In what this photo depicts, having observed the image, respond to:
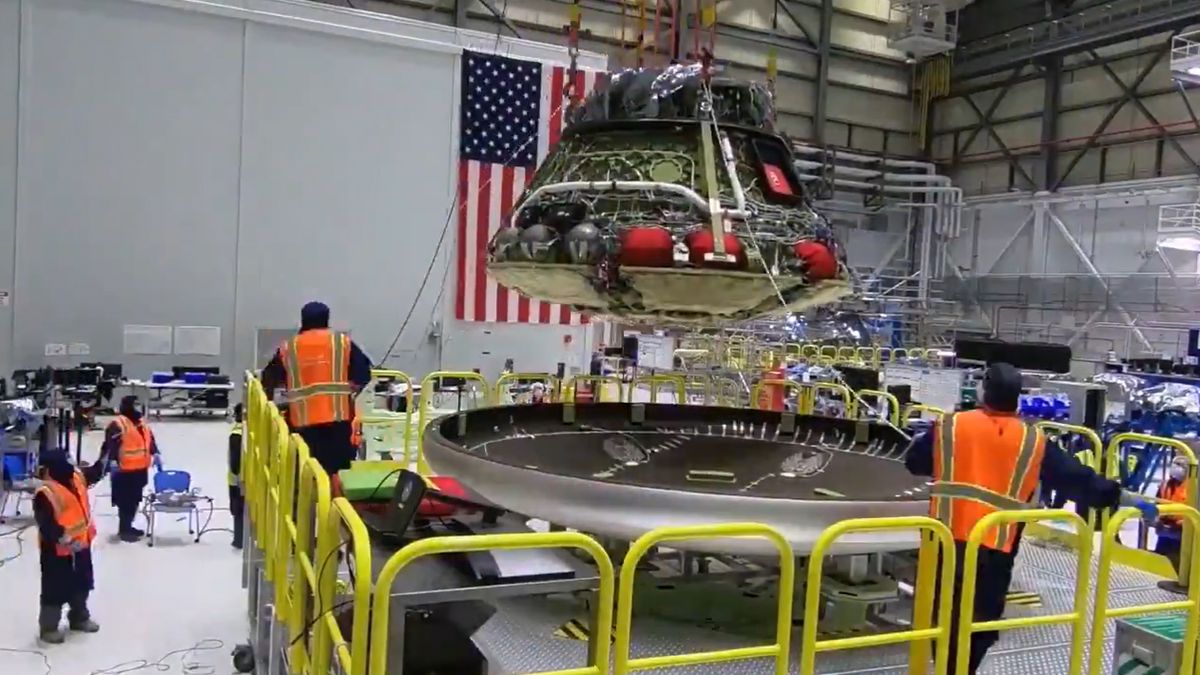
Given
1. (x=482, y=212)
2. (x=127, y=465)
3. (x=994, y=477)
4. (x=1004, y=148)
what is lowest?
(x=127, y=465)

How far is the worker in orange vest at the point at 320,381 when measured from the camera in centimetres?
654

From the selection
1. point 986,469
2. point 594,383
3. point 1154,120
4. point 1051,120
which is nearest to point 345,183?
point 594,383

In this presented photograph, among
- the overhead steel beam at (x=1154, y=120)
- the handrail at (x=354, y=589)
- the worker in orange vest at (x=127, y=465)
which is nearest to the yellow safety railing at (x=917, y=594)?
the handrail at (x=354, y=589)

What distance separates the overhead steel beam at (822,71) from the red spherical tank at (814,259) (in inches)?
892

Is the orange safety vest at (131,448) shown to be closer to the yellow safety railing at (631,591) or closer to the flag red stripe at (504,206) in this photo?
the yellow safety railing at (631,591)

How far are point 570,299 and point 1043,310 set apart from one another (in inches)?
957

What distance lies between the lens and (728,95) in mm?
6875

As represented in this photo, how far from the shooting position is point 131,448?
8.33m

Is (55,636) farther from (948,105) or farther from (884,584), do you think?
(948,105)

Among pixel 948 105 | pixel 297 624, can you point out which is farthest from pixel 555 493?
pixel 948 105

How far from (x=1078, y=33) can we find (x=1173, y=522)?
2109 cm

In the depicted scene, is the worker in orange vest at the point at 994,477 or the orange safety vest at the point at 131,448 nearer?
the worker in orange vest at the point at 994,477

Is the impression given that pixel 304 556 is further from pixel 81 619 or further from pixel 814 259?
pixel 814 259

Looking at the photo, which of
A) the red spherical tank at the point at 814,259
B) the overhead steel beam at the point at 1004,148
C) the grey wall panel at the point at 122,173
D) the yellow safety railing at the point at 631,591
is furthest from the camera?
the overhead steel beam at the point at 1004,148
